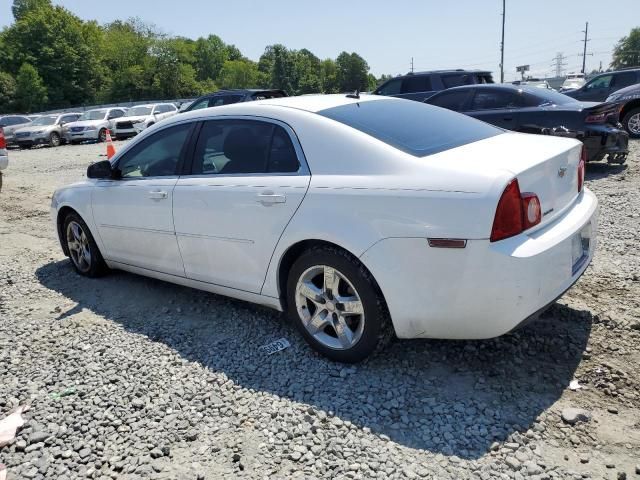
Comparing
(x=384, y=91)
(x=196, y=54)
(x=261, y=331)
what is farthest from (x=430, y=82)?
(x=196, y=54)

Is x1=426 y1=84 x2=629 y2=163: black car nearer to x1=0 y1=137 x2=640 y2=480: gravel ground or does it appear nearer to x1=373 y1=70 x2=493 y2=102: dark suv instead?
x1=373 y1=70 x2=493 y2=102: dark suv

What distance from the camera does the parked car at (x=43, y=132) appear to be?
946 inches

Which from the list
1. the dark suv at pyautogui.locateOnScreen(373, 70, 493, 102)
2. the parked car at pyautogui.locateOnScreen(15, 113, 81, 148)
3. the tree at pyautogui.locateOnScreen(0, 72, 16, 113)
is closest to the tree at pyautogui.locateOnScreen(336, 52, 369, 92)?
the tree at pyautogui.locateOnScreen(0, 72, 16, 113)

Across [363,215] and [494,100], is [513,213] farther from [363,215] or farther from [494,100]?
[494,100]

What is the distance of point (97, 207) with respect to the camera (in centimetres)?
467

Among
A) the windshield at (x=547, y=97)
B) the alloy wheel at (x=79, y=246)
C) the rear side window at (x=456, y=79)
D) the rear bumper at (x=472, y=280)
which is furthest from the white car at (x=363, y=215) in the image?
the rear side window at (x=456, y=79)

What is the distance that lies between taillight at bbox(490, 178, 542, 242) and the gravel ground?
3.03 ft

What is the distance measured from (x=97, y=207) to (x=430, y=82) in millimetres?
11412

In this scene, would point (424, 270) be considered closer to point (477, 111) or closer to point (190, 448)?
point (190, 448)

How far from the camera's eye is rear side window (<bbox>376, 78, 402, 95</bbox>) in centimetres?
1461

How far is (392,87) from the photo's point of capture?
Answer: 48.8ft

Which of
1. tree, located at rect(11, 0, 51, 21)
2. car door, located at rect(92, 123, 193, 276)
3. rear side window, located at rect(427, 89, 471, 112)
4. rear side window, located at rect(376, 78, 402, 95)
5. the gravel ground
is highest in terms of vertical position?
tree, located at rect(11, 0, 51, 21)

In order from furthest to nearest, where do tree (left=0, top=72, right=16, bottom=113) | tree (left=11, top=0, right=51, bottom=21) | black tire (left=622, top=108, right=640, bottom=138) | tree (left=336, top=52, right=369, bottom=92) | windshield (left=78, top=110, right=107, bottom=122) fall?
tree (left=336, top=52, right=369, bottom=92) < tree (left=11, top=0, right=51, bottom=21) < tree (left=0, top=72, right=16, bottom=113) < windshield (left=78, top=110, right=107, bottom=122) < black tire (left=622, top=108, right=640, bottom=138)

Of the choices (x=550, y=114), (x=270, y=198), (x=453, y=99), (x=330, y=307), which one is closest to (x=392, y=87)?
(x=453, y=99)
